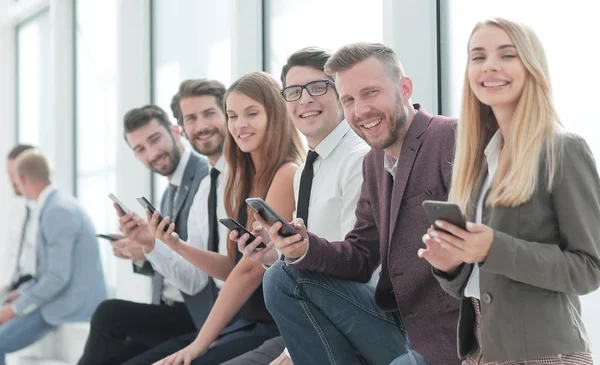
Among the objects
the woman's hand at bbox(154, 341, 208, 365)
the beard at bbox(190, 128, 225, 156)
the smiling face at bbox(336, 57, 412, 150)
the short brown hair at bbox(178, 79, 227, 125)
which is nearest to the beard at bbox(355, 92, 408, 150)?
the smiling face at bbox(336, 57, 412, 150)

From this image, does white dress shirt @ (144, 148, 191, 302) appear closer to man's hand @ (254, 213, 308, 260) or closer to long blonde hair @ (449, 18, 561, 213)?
man's hand @ (254, 213, 308, 260)

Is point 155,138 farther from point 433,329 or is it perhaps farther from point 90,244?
point 433,329

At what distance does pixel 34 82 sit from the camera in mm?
7949

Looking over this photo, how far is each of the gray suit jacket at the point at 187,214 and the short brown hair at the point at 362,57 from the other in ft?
4.95

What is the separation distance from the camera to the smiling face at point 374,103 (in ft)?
7.50

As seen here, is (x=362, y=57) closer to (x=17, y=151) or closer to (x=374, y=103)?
(x=374, y=103)

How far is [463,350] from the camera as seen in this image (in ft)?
6.18

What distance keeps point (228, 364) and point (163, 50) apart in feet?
11.2

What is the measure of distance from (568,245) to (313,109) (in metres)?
1.30

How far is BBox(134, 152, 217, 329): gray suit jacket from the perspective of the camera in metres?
3.54

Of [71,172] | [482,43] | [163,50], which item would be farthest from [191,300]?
[71,172]

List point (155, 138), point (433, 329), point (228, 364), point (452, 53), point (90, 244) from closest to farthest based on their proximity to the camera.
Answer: point (433, 329)
point (228, 364)
point (452, 53)
point (155, 138)
point (90, 244)

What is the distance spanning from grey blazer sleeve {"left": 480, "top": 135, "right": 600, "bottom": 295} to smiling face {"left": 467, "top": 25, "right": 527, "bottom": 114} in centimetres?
17

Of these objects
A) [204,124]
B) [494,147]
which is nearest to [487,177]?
[494,147]
